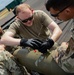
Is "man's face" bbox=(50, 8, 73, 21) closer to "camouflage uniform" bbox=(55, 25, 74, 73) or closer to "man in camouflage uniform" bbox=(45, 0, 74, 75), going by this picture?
"man in camouflage uniform" bbox=(45, 0, 74, 75)

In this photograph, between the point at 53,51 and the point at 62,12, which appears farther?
the point at 53,51

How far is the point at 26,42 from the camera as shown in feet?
7.97

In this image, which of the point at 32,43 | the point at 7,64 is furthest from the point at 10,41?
the point at 32,43

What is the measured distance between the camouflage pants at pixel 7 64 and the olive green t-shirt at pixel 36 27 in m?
0.33

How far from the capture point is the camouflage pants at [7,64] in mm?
2509

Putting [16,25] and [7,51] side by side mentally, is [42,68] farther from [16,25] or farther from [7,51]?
Answer: [16,25]

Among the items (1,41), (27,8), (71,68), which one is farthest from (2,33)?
(71,68)

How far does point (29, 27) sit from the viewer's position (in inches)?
109

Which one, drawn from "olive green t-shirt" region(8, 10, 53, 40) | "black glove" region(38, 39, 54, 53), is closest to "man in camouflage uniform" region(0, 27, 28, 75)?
"olive green t-shirt" region(8, 10, 53, 40)

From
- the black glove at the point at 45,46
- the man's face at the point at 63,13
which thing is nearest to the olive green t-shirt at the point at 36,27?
the black glove at the point at 45,46

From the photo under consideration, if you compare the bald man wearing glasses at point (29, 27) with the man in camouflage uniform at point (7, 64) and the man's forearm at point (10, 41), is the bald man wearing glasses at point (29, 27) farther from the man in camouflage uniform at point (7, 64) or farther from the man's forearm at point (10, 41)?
the man in camouflage uniform at point (7, 64)

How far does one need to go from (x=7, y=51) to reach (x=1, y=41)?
0.59ft

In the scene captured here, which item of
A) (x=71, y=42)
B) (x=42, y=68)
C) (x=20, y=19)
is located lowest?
(x=42, y=68)

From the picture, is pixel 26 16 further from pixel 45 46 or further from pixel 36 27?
pixel 45 46
